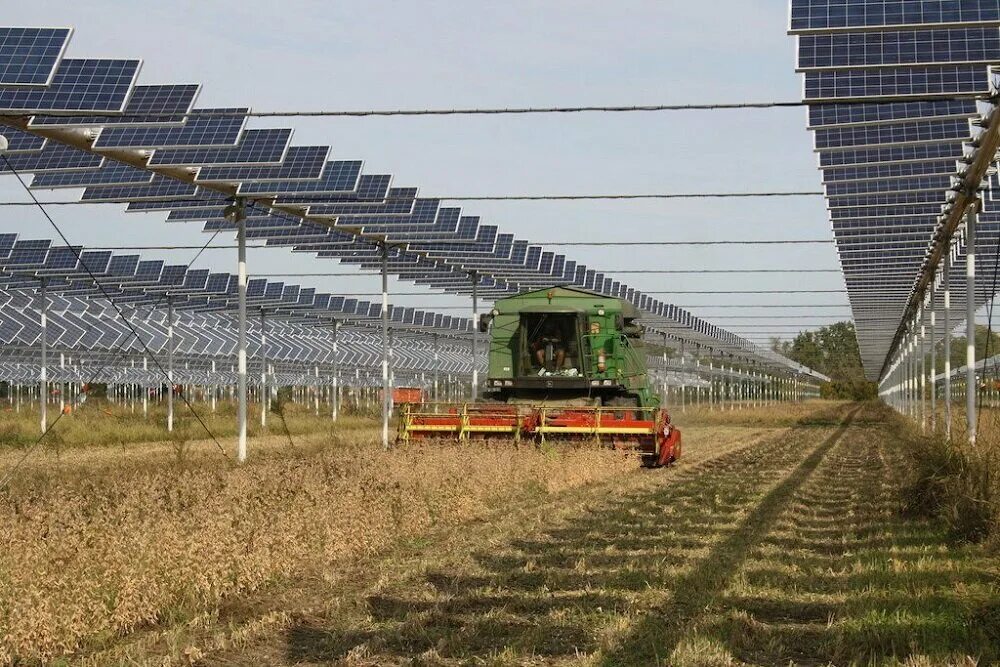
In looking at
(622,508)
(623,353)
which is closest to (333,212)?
(623,353)

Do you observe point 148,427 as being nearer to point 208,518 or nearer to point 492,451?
point 492,451

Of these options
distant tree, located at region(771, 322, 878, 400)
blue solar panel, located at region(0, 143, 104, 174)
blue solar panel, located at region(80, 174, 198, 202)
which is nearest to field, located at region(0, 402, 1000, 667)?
blue solar panel, located at region(0, 143, 104, 174)

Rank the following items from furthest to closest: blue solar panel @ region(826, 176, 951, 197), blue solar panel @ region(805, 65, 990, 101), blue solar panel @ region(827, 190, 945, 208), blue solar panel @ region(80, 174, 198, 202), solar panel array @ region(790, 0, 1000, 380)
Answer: blue solar panel @ region(80, 174, 198, 202) < blue solar panel @ region(827, 190, 945, 208) < blue solar panel @ region(826, 176, 951, 197) < blue solar panel @ region(805, 65, 990, 101) < solar panel array @ region(790, 0, 1000, 380)

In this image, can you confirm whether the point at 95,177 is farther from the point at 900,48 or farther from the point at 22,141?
the point at 900,48

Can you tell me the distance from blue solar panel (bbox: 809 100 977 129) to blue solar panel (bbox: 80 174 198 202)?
10.3 m

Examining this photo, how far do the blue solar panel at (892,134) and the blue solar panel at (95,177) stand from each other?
1008 centimetres

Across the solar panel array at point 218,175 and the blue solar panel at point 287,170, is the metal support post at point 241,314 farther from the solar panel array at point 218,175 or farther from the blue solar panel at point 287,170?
the blue solar panel at point 287,170

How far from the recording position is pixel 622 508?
15445mm

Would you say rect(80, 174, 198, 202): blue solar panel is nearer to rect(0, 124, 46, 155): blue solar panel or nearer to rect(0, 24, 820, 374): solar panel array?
rect(0, 24, 820, 374): solar panel array

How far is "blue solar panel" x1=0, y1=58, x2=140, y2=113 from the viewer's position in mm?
15172

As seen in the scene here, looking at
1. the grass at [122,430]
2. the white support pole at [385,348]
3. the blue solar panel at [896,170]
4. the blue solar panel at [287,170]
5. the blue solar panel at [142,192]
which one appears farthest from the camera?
the grass at [122,430]

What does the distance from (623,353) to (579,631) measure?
16.3m

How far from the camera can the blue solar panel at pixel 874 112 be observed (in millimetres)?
15508

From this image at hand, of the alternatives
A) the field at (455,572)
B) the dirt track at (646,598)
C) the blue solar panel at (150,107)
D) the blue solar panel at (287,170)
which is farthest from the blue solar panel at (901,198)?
the blue solar panel at (150,107)
